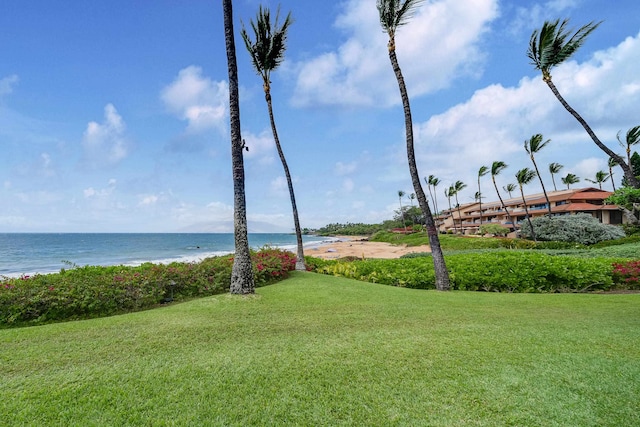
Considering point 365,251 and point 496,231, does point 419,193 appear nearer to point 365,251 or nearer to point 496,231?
point 365,251

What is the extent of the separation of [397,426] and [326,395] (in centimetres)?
81

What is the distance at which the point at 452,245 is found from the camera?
32594mm

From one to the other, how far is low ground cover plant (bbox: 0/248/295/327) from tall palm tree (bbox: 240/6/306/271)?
4.49 metres

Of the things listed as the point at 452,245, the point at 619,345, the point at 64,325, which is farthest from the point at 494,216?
the point at 64,325

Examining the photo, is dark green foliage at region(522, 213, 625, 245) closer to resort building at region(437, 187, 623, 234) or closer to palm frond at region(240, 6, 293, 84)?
resort building at region(437, 187, 623, 234)

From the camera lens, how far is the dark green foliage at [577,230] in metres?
29.0

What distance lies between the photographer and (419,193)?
34.6 ft

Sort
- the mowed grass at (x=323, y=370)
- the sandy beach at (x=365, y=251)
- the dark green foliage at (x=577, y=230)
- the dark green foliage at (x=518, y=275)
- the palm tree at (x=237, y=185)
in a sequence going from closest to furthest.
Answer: the mowed grass at (x=323, y=370) < the palm tree at (x=237, y=185) < the dark green foliage at (x=518, y=275) < the dark green foliage at (x=577, y=230) < the sandy beach at (x=365, y=251)

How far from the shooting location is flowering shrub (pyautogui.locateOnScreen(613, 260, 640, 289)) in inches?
424

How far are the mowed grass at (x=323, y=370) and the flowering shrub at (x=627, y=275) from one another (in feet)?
19.7

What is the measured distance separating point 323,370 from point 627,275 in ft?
41.9

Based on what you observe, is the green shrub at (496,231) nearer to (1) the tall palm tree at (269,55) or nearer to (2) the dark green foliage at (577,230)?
(2) the dark green foliage at (577,230)

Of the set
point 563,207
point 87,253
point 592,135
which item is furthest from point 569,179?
point 87,253

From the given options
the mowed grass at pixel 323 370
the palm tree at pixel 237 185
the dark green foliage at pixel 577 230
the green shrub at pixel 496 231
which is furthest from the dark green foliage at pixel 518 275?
the green shrub at pixel 496 231
